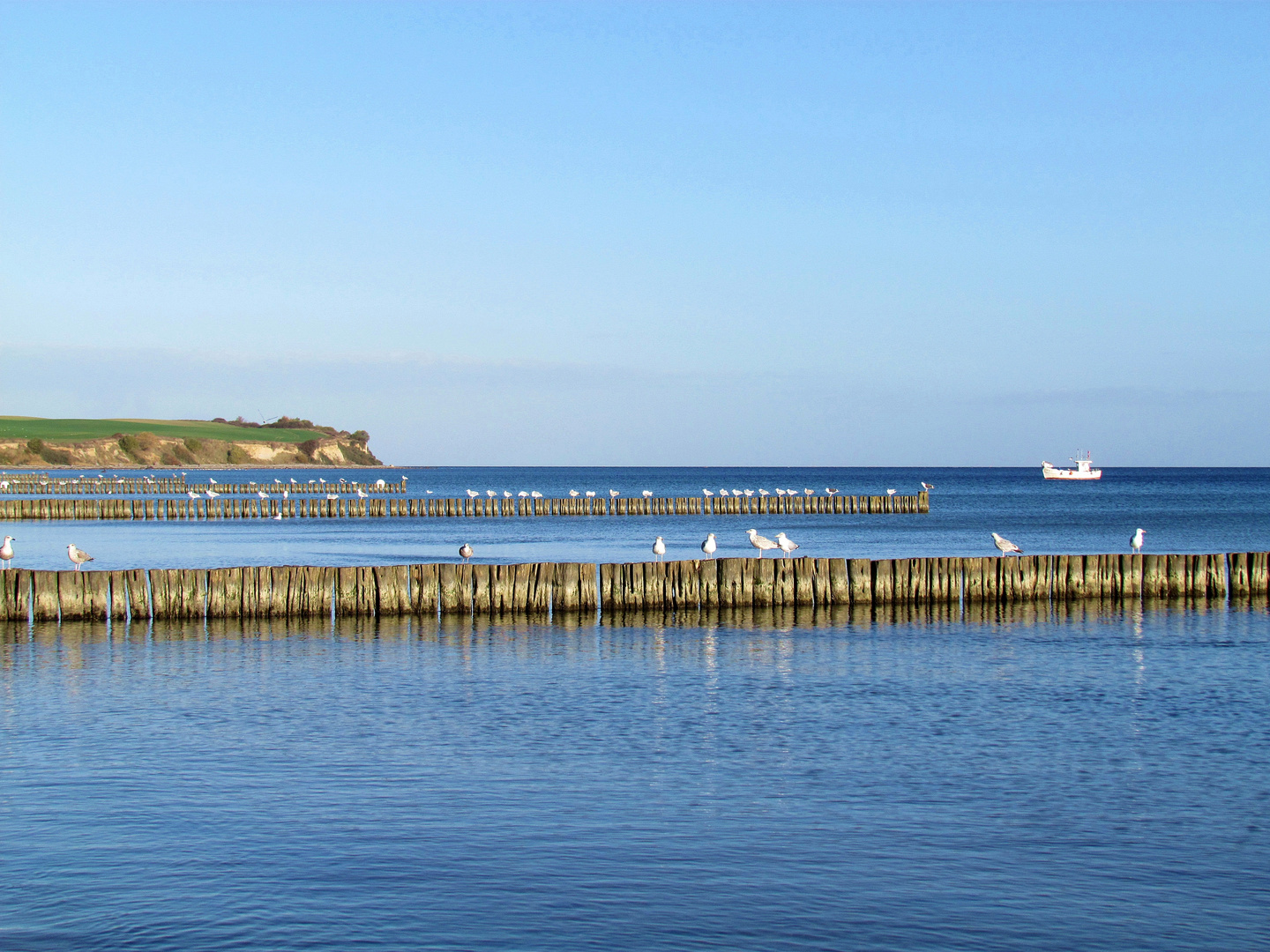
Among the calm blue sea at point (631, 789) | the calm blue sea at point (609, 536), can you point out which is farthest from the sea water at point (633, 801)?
the calm blue sea at point (609, 536)

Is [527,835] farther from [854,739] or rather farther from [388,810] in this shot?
[854,739]

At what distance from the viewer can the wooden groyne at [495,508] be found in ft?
234

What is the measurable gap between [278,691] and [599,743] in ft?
15.8

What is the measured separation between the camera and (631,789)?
1062cm

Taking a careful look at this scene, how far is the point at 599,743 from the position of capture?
12.4 meters

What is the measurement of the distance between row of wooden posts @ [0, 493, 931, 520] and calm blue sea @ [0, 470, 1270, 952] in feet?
176

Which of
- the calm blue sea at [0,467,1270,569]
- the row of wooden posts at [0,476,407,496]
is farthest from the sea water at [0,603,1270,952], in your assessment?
the row of wooden posts at [0,476,407,496]

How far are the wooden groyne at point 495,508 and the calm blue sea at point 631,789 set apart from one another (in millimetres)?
53777

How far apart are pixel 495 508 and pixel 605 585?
5720 centimetres

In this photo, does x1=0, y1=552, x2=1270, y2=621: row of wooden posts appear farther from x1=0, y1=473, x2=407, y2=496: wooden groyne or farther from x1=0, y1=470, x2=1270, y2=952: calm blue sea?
x1=0, y1=473, x2=407, y2=496: wooden groyne

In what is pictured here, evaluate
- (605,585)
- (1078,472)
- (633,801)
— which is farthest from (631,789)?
(1078,472)

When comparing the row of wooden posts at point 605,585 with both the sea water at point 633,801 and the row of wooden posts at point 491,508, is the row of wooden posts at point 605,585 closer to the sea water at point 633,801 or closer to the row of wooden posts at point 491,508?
the sea water at point 633,801

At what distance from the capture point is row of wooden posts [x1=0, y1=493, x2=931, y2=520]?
7100cm

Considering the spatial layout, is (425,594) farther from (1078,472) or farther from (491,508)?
(1078,472)
